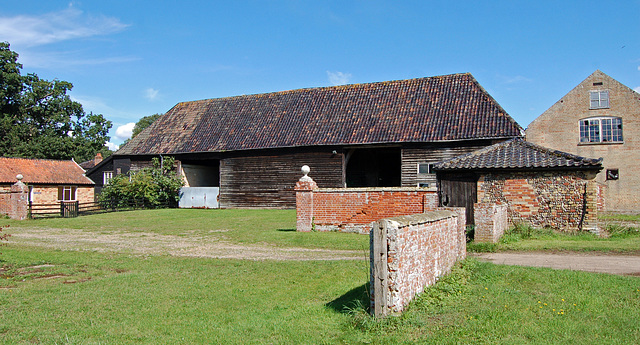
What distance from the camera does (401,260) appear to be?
5.93m

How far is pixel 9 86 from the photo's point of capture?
2131 inches

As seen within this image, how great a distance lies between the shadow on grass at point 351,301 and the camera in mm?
6496

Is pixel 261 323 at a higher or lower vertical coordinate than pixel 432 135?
lower

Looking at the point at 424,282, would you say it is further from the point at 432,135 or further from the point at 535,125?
the point at 535,125

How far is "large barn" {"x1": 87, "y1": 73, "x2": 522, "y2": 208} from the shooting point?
2623 cm

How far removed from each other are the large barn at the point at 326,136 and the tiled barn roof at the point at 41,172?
10353mm

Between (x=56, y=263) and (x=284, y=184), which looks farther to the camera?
(x=284, y=184)

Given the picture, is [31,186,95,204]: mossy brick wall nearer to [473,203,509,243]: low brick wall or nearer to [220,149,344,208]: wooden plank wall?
[220,149,344,208]: wooden plank wall

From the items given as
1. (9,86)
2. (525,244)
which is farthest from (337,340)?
(9,86)

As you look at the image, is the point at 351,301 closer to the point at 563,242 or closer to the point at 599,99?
the point at 563,242

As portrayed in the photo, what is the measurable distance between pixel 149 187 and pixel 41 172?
16.4 metres

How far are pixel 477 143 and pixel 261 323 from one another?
69.1 ft

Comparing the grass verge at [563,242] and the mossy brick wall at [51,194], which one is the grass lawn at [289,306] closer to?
the grass verge at [563,242]

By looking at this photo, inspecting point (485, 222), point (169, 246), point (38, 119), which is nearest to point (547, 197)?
point (485, 222)
